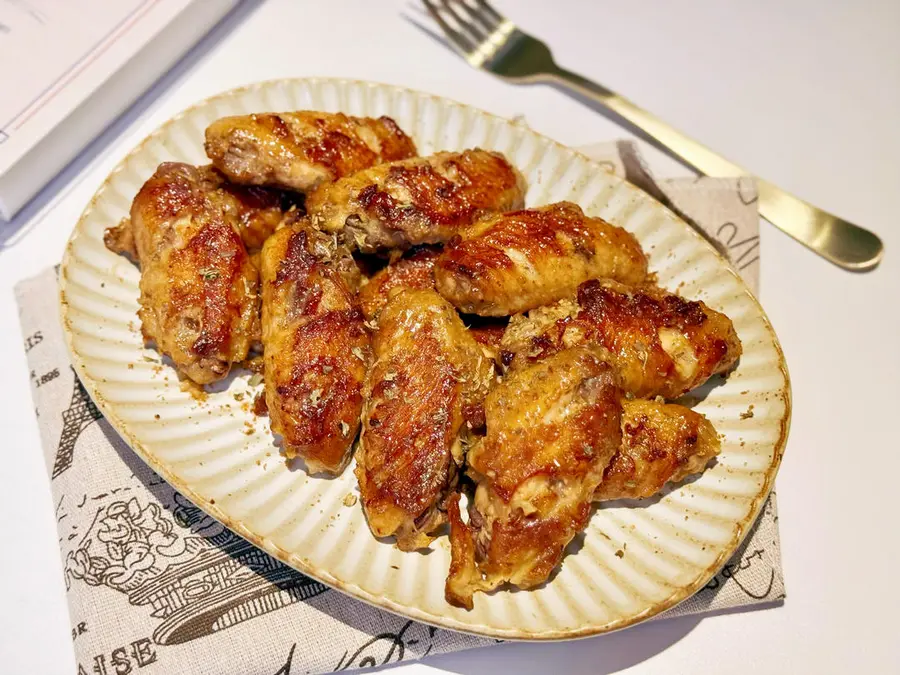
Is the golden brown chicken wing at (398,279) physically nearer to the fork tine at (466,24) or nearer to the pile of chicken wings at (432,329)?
the pile of chicken wings at (432,329)

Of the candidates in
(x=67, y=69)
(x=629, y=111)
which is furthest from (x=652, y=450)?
(x=67, y=69)

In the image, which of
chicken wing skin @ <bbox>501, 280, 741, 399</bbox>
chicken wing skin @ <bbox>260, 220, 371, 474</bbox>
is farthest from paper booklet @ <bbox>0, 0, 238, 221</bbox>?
chicken wing skin @ <bbox>501, 280, 741, 399</bbox>

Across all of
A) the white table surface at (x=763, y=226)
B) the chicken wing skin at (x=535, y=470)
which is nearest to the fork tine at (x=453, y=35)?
the white table surface at (x=763, y=226)

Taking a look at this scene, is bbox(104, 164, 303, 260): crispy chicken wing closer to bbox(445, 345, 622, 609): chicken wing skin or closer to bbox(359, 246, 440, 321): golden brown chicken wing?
bbox(359, 246, 440, 321): golden brown chicken wing

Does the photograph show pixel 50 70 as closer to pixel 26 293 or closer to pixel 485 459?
pixel 26 293

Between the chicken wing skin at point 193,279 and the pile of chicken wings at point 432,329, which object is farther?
the chicken wing skin at point 193,279

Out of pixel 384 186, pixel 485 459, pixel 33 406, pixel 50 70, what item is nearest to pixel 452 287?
pixel 384 186
